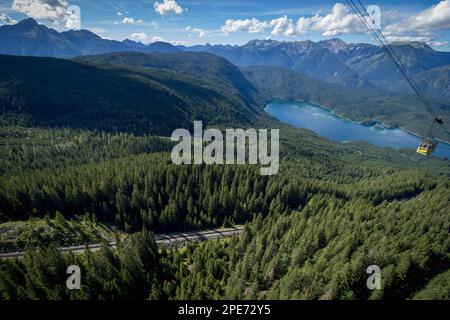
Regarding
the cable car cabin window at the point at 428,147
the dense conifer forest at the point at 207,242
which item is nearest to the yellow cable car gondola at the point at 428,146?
the cable car cabin window at the point at 428,147

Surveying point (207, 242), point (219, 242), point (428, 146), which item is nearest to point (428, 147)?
point (428, 146)

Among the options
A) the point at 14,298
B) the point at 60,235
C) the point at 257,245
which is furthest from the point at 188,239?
the point at 14,298

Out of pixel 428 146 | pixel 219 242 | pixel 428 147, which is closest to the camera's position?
pixel 428 147

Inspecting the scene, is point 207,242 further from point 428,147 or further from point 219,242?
point 428,147

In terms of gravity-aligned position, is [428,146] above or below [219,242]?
above

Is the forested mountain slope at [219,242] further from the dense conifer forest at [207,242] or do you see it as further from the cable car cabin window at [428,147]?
the cable car cabin window at [428,147]

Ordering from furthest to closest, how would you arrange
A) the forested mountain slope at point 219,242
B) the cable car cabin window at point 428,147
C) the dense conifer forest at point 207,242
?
the cable car cabin window at point 428,147 → the forested mountain slope at point 219,242 → the dense conifer forest at point 207,242

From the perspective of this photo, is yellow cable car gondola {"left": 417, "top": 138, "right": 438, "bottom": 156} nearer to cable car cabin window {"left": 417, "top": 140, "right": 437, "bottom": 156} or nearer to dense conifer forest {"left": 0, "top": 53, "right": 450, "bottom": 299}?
cable car cabin window {"left": 417, "top": 140, "right": 437, "bottom": 156}

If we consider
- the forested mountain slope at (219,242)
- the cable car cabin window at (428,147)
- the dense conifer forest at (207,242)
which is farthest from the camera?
the cable car cabin window at (428,147)

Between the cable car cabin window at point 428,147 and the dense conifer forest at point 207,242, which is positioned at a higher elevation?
the cable car cabin window at point 428,147

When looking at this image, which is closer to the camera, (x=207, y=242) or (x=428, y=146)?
(x=428, y=146)
